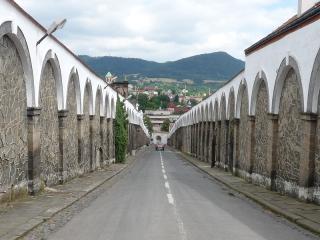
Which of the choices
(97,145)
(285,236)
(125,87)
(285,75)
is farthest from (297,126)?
(125,87)

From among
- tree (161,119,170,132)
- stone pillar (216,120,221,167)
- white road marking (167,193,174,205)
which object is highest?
tree (161,119,170,132)

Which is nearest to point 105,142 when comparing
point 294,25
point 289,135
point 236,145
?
point 236,145

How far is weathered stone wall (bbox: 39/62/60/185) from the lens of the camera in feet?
58.3

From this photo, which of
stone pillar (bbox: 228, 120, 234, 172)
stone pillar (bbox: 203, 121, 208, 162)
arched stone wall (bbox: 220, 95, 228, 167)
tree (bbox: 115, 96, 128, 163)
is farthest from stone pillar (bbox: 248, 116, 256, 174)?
stone pillar (bbox: 203, 121, 208, 162)

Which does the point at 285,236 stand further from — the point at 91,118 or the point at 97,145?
the point at 97,145

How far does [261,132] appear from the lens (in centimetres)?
2197

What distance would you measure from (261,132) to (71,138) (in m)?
8.77

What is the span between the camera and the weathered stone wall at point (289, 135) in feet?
54.8

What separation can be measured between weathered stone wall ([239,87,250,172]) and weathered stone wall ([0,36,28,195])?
40.8 ft

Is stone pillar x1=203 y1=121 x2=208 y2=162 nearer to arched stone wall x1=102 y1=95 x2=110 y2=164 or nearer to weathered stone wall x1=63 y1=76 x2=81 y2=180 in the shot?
arched stone wall x1=102 y1=95 x2=110 y2=164

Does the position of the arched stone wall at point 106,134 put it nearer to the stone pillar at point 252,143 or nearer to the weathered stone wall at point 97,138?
the weathered stone wall at point 97,138

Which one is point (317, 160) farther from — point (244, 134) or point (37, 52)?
point (244, 134)

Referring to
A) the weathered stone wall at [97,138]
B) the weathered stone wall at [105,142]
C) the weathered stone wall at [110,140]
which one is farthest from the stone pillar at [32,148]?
the weathered stone wall at [110,140]

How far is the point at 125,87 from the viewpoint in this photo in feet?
276
